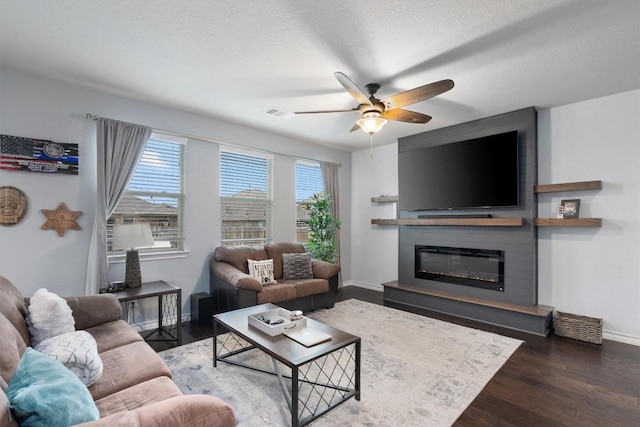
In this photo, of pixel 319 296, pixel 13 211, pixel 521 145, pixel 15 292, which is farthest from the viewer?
pixel 319 296

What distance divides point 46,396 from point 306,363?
130cm

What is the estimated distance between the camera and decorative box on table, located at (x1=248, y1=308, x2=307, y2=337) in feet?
7.82

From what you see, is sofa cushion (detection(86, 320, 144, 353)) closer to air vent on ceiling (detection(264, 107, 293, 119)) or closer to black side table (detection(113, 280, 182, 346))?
black side table (detection(113, 280, 182, 346))

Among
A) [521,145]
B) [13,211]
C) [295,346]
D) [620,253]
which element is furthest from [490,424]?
[13,211]

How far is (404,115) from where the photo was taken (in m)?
3.11

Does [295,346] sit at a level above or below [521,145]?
below

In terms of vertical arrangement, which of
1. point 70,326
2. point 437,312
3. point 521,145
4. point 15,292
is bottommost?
point 437,312

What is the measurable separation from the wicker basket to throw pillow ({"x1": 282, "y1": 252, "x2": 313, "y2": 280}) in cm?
304

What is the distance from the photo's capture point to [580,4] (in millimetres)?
2014

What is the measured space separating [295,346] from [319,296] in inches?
82.9

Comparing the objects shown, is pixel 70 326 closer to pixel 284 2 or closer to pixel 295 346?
pixel 295 346

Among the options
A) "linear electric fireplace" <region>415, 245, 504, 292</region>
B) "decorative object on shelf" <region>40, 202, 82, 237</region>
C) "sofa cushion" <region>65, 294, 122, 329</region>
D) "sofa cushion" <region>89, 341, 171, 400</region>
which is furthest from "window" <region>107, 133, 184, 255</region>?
"linear electric fireplace" <region>415, 245, 504, 292</region>

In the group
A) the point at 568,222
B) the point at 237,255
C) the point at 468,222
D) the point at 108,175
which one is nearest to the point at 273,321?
the point at 237,255

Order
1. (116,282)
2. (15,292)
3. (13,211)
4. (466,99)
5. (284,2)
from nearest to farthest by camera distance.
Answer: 1. (284,2)
2. (15,292)
3. (13,211)
4. (116,282)
5. (466,99)
